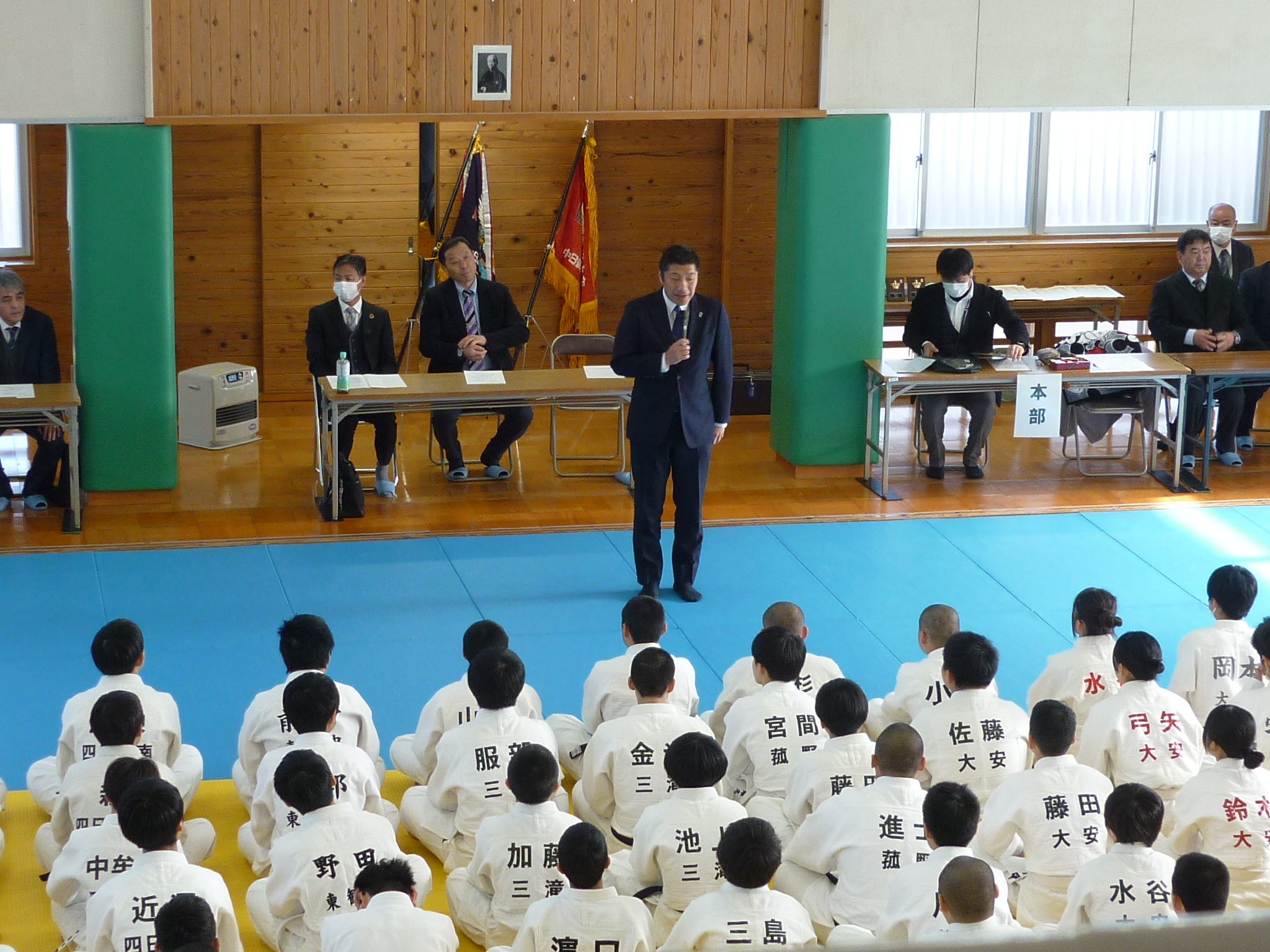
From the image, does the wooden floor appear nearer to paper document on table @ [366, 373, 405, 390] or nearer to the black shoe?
paper document on table @ [366, 373, 405, 390]

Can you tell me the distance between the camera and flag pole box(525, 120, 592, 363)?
11359 millimetres

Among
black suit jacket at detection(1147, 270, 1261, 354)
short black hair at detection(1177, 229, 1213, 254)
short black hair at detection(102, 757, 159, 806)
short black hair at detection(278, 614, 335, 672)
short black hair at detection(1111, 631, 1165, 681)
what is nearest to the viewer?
short black hair at detection(102, 757, 159, 806)

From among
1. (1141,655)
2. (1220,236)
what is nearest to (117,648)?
(1141,655)

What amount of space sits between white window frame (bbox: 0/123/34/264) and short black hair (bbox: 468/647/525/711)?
7.85 m

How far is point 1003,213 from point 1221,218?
2392 mm

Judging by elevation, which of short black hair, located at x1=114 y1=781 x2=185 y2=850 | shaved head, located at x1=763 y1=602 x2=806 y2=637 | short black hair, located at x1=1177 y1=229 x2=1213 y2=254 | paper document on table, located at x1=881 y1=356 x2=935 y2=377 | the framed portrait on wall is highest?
the framed portrait on wall

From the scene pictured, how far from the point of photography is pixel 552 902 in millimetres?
3529

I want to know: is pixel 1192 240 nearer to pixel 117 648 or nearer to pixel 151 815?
pixel 117 648

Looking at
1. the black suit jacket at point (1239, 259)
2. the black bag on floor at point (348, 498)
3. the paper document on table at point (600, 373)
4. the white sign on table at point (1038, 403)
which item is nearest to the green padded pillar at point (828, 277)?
the white sign on table at point (1038, 403)

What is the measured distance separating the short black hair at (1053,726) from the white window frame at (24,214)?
902 cm

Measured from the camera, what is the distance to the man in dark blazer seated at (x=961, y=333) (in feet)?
31.6

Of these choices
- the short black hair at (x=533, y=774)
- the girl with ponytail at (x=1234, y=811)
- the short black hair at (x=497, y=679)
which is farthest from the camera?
the short black hair at (x=497, y=679)

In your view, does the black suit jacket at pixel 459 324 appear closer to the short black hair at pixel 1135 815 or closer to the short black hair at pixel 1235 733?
the short black hair at pixel 1235 733

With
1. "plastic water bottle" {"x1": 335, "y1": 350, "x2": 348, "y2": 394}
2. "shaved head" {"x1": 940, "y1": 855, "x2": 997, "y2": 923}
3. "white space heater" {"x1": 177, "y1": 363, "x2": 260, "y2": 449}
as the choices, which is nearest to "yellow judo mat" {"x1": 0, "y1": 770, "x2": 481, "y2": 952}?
"shaved head" {"x1": 940, "y1": 855, "x2": 997, "y2": 923}
